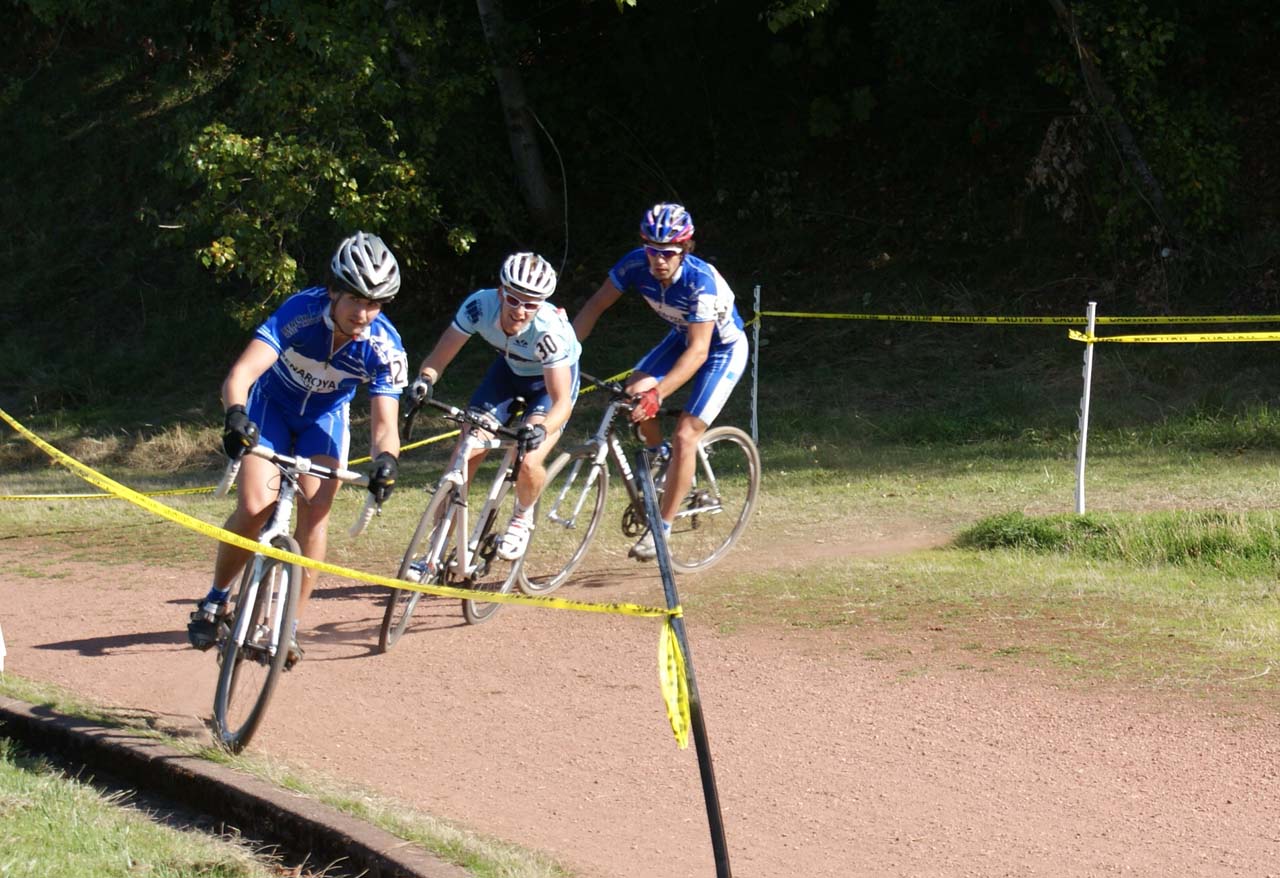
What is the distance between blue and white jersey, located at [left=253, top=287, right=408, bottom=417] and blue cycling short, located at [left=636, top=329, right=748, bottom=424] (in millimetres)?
2669

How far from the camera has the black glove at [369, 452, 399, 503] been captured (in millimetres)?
5758

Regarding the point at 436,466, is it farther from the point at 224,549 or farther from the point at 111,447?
the point at 224,549

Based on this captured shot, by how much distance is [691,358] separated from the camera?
27.7 ft

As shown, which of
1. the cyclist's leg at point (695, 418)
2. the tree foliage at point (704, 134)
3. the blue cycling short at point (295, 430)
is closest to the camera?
the blue cycling short at point (295, 430)

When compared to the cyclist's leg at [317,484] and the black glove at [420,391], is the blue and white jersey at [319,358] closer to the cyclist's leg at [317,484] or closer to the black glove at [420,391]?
the cyclist's leg at [317,484]

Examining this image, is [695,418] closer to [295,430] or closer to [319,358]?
[295,430]

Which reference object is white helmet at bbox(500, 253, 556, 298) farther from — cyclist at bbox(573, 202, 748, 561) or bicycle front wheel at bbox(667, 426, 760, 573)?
bicycle front wheel at bbox(667, 426, 760, 573)

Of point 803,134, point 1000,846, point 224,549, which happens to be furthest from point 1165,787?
point 803,134

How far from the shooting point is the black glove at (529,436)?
716 cm

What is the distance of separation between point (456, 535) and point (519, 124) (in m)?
13.5

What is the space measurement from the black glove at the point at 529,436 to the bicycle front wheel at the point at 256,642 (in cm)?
145

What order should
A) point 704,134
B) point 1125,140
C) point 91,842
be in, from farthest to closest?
point 704,134 < point 1125,140 < point 91,842

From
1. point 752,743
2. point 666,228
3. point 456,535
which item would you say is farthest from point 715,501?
point 752,743

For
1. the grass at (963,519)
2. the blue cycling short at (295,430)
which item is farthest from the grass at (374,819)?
the blue cycling short at (295,430)
